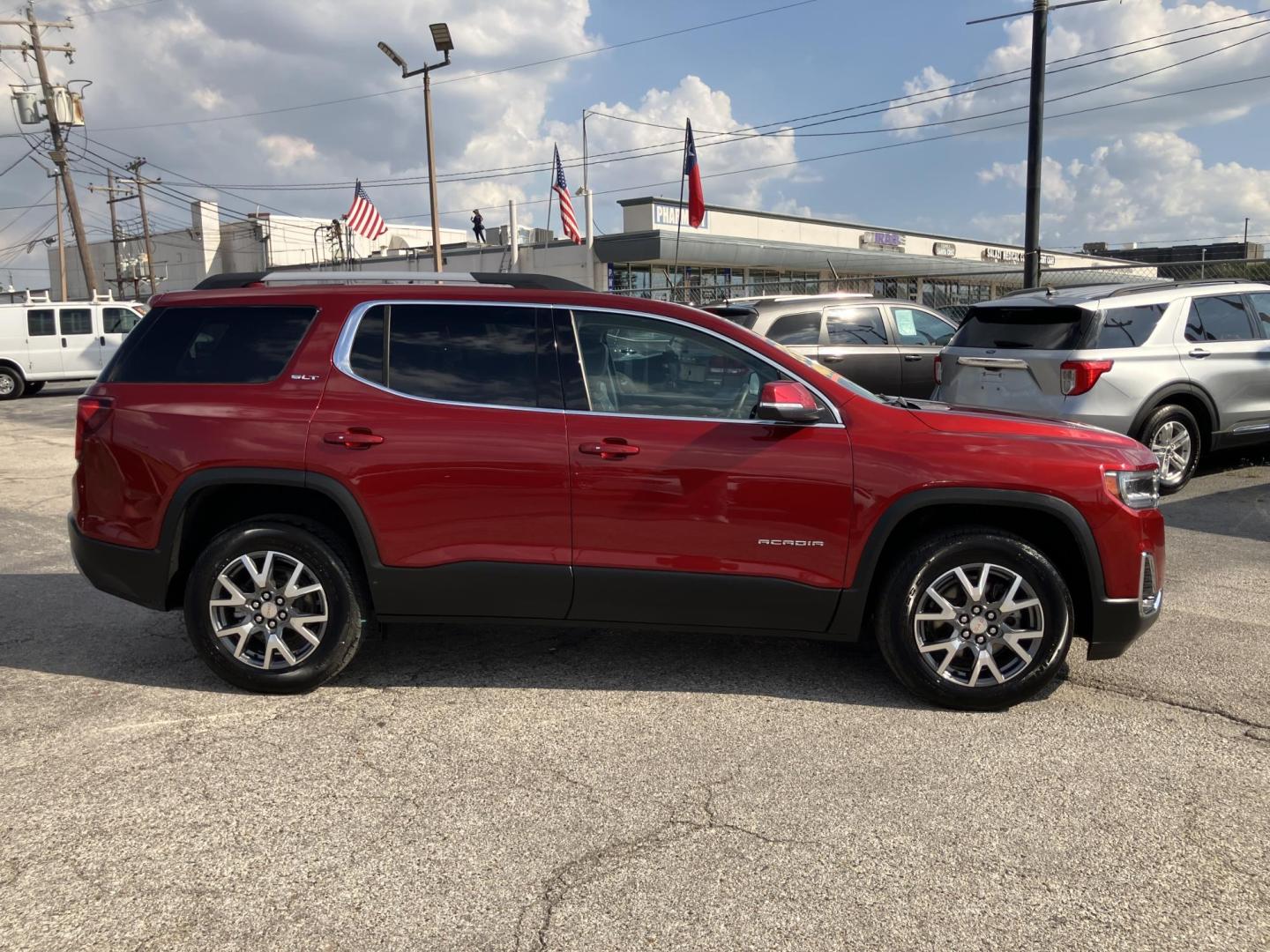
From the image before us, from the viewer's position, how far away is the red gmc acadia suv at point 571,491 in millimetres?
3945

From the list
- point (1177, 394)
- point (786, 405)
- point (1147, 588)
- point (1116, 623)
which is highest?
point (786, 405)

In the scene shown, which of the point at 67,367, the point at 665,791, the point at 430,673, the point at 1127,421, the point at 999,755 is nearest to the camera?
the point at 665,791

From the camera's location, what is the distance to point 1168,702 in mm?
4125

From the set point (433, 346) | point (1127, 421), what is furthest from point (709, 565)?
point (1127, 421)

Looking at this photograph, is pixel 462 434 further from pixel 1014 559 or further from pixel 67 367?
pixel 67 367

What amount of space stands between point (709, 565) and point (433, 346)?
5.01 ft

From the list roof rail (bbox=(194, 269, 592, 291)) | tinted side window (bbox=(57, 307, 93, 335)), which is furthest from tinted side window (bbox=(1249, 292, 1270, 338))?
tinted side window (bbox=(57, 307, 93, 335))

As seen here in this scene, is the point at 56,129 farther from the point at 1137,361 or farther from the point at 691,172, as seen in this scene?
the point at 1137,361

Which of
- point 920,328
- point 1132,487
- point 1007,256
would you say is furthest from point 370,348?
point 1007,256

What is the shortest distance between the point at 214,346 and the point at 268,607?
120 centimetres

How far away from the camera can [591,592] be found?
4.05m

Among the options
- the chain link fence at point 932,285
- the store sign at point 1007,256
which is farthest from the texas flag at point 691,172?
the store sign at point 1007,256

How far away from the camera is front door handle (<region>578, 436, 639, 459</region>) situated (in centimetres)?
396

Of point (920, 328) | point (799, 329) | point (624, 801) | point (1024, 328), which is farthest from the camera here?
point (920, 328)
